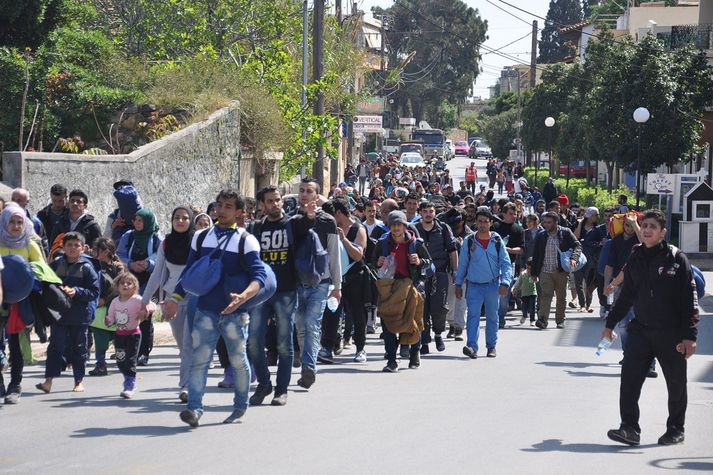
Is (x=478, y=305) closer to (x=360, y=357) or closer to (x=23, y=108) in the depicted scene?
(x=360, y=357)

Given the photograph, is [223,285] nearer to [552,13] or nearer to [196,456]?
[196,456]

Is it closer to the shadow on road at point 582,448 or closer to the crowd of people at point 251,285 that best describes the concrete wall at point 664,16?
the crowd of people at point 251,285

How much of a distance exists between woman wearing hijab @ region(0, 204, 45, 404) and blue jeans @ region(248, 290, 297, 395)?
6.47ft

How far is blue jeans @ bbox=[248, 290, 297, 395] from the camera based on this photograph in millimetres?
9914

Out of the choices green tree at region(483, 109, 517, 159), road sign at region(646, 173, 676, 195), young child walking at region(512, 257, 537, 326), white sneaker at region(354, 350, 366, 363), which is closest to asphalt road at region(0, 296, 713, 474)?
white sneaker at region(354, 350, 366, 363)

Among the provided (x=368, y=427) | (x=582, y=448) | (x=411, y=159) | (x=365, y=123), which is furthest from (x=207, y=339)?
(x=411, y=159)

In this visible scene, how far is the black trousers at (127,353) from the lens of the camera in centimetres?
1058

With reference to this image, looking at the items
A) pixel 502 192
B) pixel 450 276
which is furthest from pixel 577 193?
pixel 450 276

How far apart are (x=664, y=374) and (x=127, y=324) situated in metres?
4.82

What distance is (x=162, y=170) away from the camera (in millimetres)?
19422

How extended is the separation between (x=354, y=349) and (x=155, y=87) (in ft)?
31.8

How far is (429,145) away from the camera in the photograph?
91500mm

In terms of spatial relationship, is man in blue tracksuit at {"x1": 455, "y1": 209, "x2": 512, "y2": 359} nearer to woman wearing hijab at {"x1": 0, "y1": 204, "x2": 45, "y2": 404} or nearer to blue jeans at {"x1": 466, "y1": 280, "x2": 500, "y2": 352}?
blue jeans at {"x1": 466, "y1": 280, "x2": 500, "y2": 352}

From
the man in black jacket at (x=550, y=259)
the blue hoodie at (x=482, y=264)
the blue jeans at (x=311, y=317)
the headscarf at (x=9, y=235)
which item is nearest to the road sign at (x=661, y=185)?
the man in black jacket at (x=550, y=259)
